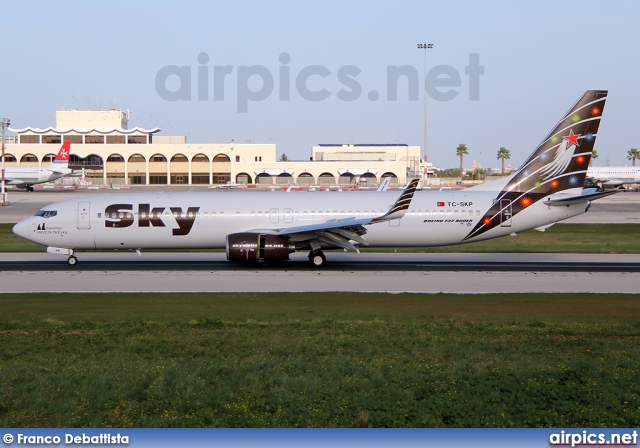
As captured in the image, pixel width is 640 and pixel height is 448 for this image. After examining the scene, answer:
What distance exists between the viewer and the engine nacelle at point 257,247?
31531 millimetres

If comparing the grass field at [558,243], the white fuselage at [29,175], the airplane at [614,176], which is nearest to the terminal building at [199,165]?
the white fuselage at [29,175]

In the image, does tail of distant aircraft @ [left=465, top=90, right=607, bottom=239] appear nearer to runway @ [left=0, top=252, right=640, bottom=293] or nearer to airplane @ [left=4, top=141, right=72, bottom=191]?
runway @ [left=0, top=252, right=640, bottom=293]

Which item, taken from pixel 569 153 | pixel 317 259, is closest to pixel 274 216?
pixel 317 259

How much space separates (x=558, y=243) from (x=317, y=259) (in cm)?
1850

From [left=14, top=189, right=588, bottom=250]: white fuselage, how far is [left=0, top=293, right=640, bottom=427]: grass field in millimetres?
11126

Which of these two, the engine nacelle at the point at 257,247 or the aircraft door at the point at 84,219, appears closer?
the engine nacelle at the point at 257,247

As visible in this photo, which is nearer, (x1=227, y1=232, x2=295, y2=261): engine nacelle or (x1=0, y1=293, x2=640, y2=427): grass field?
(x1=0, y1=293, x2=640, y2=427): grass field

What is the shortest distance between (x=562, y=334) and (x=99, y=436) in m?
12.3

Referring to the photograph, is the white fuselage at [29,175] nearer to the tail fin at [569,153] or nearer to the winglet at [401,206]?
the winglet at [401,206]

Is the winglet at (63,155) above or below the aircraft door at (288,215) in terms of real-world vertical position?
above

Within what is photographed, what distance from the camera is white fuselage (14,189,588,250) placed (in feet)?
109

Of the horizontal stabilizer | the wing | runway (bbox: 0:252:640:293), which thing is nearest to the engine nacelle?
the wing

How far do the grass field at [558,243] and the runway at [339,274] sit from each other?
3070 mm

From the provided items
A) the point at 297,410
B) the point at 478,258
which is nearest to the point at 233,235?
the point at 478,258
